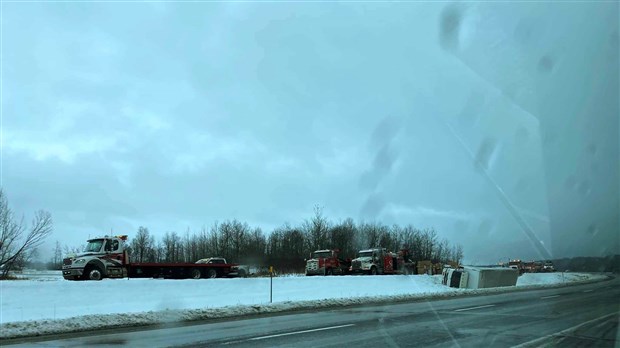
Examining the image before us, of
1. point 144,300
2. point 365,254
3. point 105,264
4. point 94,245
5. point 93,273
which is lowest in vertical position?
point 144,300

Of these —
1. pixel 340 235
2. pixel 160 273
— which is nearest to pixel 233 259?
pixel 340 235

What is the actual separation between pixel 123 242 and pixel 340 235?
5989cm

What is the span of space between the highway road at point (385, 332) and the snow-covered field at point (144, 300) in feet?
6.30

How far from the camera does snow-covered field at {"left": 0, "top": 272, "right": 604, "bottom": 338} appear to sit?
599 inches

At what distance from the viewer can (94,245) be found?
93.0 ft

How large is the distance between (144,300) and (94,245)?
839 cm

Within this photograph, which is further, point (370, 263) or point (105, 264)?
point (370, 263)

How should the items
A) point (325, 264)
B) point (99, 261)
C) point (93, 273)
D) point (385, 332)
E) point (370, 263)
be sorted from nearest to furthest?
point (385, 332)
point (93, 273)
point (99, 261)
point (325, 264)
point (370, 263)

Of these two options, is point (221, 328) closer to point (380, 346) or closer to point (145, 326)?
point (145, 326)

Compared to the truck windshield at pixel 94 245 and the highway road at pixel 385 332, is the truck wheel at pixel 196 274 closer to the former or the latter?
the truck windshield at pixel 94 245

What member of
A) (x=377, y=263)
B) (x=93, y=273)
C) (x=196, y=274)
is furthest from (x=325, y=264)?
(x=93, y=273)

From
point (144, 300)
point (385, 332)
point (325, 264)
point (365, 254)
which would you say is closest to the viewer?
point (385, 332)

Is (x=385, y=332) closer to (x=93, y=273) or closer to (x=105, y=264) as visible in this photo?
(x=93, y=273)

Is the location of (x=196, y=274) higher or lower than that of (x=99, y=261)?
lower
